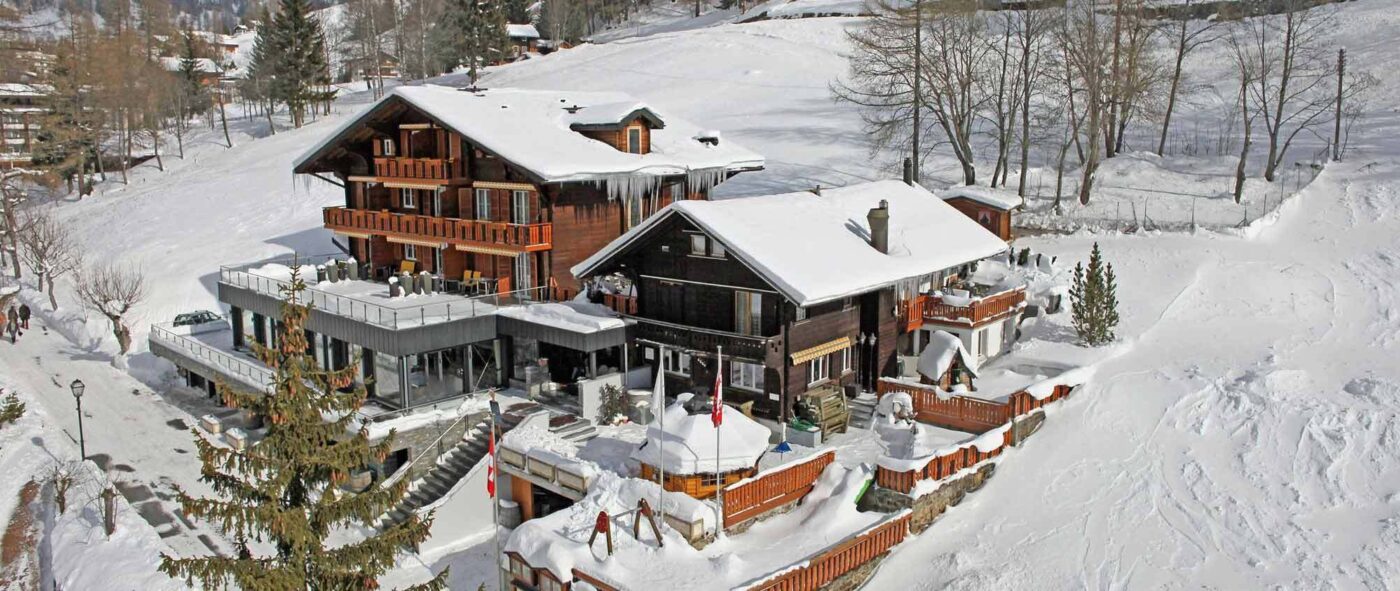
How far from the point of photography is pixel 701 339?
25.8 metres

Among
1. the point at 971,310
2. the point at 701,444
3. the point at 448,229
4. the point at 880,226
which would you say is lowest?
the point at 701,444

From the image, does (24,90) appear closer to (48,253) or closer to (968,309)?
(48,253)

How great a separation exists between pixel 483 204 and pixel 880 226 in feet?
43.1

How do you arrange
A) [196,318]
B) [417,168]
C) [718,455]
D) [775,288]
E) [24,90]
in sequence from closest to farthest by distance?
[718,455], [775,288], [417,168], [196,318], [24,90]

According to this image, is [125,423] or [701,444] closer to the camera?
[701,444]

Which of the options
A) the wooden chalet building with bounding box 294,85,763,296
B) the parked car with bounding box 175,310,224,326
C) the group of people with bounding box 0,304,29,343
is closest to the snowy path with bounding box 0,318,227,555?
the group of people with bounding box 0,304,29,343

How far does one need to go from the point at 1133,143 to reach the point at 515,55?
6176 cm

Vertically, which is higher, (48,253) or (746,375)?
(48,253)

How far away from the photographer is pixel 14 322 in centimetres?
4044

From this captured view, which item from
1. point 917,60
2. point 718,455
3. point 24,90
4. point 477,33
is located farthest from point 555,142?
point 24,90

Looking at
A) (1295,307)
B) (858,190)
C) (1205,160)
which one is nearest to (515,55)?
(1205,160)

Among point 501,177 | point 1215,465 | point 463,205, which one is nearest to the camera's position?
point 1215,465

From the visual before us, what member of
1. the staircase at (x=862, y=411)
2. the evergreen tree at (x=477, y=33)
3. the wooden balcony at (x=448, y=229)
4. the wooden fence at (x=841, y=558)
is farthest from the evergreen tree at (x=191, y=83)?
the wooden fence at (x=841, y=558)

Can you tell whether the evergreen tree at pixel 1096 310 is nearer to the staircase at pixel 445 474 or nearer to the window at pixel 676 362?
the window at pixel 676 362
